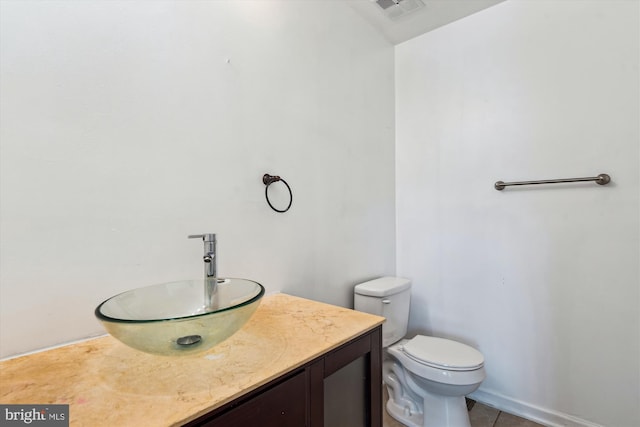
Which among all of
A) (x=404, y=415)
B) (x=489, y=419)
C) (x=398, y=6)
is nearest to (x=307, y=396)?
(x=404, y=415)

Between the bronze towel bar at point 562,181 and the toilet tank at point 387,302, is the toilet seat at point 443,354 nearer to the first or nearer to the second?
the toilet tank at point 387,302

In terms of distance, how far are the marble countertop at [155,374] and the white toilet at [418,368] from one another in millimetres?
785

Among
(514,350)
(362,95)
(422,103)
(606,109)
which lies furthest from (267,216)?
(606,109)

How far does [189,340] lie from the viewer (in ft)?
2.40

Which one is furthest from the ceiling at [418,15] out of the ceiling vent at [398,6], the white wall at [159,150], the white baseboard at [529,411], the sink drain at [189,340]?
the white baseboard at [529,411]

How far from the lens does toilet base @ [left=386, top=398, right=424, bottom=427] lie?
1.67 meters

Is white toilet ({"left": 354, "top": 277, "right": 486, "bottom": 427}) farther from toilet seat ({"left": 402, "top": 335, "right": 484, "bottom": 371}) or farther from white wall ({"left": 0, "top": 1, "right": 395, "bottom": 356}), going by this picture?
white wall ({"left": 0, "top": 1, "right": 395, "bottom": 356})

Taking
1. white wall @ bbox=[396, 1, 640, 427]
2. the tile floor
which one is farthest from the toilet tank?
the tile floor

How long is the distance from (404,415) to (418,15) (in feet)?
7.93

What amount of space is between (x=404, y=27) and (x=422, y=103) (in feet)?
1.69

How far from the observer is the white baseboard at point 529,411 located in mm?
1615

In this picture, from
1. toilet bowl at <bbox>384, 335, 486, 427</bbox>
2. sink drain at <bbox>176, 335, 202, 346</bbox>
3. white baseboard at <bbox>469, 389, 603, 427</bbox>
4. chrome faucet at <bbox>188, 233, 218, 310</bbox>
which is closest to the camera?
sink drain at <bbox>176, 335, 202, 346</bbox>

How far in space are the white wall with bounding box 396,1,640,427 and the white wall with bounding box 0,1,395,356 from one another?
0.70 meters

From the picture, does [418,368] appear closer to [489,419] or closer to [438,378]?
[438,378]
